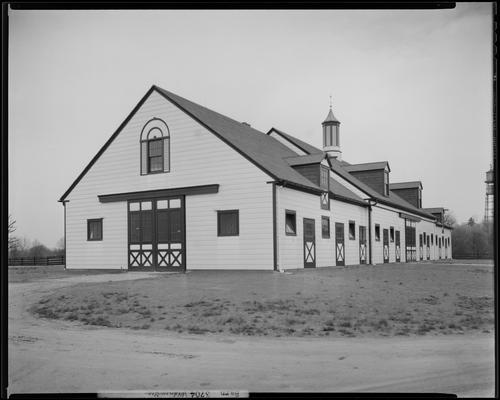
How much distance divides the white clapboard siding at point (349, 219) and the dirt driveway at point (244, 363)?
49.1 feet

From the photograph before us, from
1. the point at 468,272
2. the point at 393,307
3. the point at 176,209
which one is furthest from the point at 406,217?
the point at 393,307

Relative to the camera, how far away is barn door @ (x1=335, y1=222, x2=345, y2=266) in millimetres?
22281

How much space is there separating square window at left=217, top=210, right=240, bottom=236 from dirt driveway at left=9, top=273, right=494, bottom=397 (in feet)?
31.3

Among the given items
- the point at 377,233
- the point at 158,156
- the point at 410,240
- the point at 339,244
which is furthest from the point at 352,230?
the point at 158,156

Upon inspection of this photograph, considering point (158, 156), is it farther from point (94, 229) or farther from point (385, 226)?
point (385, 226)

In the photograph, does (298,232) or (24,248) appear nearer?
(24,248)

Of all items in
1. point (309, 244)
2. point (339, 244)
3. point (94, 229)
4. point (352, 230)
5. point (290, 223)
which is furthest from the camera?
point (352, 230)

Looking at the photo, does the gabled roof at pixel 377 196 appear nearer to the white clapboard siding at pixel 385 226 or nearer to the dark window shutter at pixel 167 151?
the white clapboard siding at pixel 385 226

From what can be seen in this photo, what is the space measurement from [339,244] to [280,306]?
1341 cm

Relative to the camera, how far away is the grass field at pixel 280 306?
8240 mm

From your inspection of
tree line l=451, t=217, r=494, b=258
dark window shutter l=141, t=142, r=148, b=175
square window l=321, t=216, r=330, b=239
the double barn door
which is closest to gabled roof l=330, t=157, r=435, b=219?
square window l=321, t=216, r=330, b=239

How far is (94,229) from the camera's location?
21.2 m

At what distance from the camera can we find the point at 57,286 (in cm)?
1366

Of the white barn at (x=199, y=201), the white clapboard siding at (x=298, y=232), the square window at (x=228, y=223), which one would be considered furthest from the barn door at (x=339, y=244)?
the square window at (x=228, y=223)
